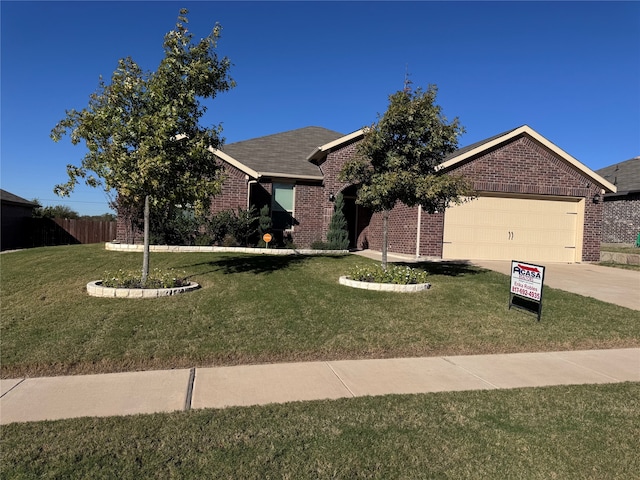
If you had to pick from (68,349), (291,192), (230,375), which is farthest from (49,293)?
(291,192)

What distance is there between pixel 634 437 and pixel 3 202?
27.3 m

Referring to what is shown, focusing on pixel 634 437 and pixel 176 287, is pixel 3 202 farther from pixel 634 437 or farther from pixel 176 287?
pixel 634 437

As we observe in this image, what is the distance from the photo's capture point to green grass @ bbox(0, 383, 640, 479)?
3.12 meters

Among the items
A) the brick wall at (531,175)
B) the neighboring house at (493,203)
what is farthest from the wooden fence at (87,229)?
the brick wall at (531,175)

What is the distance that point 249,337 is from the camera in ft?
21.0

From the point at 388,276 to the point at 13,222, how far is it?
74.8ft

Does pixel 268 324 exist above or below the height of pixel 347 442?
above

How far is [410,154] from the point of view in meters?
9.71

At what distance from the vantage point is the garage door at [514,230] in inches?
623

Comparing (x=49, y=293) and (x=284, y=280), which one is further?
(x=284, y=280)

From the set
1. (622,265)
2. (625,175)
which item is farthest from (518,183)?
(625,175)

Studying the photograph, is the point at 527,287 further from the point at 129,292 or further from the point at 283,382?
the point at 129,292

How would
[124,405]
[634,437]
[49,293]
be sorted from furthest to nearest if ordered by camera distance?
[49,293]
[124,405]
[634,437]

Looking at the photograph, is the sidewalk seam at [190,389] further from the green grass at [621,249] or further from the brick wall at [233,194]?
the green grass at [621,249]
